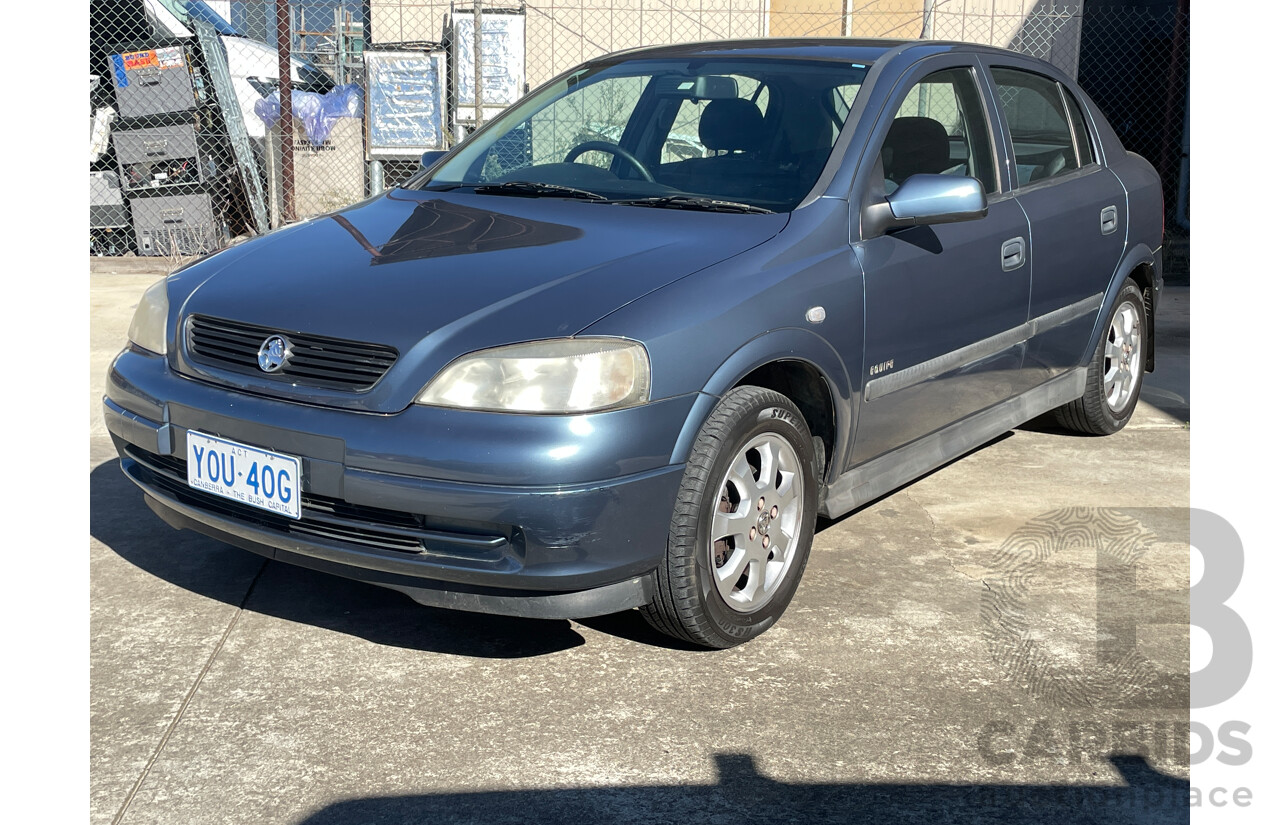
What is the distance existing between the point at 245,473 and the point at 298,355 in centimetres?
31

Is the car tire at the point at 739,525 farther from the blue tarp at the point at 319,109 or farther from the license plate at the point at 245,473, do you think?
the blue tarp at the point at 319,109

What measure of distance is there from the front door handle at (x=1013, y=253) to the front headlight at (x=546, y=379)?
Answer: 6.01 feet

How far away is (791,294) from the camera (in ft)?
10.6

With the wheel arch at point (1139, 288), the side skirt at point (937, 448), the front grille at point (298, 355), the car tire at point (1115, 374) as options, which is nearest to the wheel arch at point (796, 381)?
the side skirt at point (937, 448)

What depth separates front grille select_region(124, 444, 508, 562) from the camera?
280 cm

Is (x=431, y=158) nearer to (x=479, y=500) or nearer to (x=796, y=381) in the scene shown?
(x=796, y=381)

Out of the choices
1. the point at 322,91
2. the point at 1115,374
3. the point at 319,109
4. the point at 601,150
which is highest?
the point at 322,91

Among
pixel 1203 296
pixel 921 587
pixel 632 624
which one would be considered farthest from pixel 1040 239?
pixel 1203 296

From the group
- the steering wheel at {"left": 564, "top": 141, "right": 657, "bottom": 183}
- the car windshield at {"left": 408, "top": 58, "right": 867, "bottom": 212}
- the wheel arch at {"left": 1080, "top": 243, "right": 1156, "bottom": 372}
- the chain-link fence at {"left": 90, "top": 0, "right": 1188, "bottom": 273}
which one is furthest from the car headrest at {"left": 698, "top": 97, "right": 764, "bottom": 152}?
the chain-link fence at {"left": 90, "top": 0, "right": 1188, "bottom": 273}

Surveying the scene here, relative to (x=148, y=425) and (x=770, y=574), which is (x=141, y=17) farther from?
(x=770, y=574)

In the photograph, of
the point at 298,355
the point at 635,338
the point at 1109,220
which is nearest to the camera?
the point at 635,338

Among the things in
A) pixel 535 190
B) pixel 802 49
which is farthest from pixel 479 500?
pixel 802 49

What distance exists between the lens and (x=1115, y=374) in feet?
17.6

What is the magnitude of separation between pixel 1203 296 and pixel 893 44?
17.3 ft
